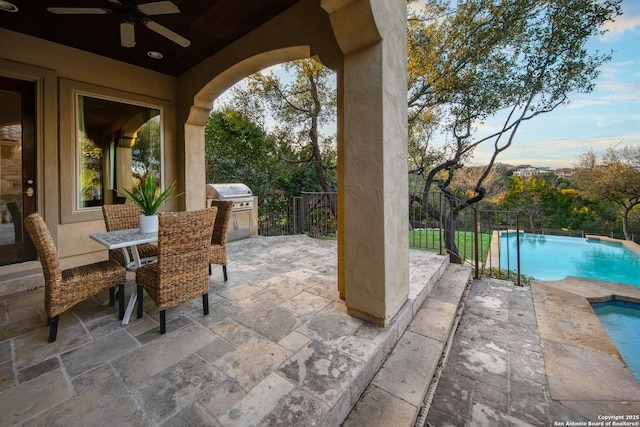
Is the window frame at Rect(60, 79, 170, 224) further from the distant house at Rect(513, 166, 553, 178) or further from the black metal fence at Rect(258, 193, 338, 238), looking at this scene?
the distant house at Rect(513, 166, 553, 178)

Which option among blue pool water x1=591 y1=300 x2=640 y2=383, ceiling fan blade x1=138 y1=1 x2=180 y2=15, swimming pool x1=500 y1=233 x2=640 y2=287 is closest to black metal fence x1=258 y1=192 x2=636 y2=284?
swimming pool x1=500 y1=233 x2=640 y2=287

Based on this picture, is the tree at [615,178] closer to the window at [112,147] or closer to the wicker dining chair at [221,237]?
the wicker dining chair at [221,237]

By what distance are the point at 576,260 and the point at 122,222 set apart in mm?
14599

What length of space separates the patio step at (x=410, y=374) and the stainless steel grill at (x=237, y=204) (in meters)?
3.66

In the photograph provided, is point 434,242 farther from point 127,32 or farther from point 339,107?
point 127,32

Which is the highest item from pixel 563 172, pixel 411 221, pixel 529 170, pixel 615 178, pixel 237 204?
pixel 529 170

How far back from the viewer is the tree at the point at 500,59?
201 inches

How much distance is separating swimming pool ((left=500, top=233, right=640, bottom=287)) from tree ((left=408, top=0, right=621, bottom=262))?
402 centimetres

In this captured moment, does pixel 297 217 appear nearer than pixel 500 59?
No

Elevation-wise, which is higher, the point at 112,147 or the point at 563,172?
the point at 563,172

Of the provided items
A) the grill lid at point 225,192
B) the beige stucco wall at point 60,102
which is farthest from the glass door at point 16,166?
the grill lid at point 225,192

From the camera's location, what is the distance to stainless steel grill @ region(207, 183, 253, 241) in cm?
480

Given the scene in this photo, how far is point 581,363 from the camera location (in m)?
2.00

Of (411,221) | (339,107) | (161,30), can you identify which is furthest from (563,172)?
(161,30)
